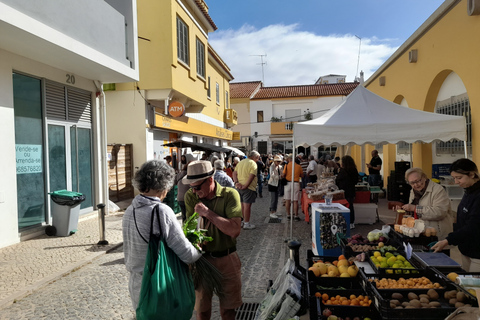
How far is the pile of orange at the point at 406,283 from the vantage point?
8.95 feet

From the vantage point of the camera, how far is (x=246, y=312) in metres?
4.18

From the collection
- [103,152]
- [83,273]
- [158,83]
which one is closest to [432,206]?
[83,273]

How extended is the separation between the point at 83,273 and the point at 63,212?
2.84 metres

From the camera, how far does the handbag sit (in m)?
2.28

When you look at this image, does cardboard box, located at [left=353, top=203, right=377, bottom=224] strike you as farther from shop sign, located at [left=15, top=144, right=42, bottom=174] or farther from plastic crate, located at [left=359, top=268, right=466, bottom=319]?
shop sign, located at [left=15, top=144, right=42, bottom=174]

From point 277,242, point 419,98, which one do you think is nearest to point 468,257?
point 277,242

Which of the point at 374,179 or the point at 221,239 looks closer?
the point at 221,239

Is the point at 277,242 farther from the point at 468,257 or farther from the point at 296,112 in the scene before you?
the point at 296,112

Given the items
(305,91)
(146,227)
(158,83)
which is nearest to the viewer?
(146,227)

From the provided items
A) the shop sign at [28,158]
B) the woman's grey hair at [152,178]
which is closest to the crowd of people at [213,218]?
the woman's grey hair at [152,178]

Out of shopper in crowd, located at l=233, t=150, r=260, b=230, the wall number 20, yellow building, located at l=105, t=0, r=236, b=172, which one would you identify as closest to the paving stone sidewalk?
shopper in crowd, located at l=233, t=150, r=260, b=230

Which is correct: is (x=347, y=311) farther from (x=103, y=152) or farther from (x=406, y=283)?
(x=103, y=152)

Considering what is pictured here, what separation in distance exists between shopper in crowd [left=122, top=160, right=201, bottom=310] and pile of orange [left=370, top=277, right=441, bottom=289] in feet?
4.98

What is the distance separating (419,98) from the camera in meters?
11.1
